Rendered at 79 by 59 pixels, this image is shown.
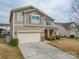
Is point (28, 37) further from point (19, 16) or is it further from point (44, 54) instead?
point (44, 54)

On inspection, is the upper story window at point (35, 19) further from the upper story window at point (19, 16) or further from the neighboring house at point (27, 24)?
the upper story window at point (19, 16)

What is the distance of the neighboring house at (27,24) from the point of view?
99.5ft

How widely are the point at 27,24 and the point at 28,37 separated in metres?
2.64

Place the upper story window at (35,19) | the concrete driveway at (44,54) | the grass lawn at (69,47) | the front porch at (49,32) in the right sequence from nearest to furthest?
1. the concrete driveway at (44,54)
2. the grass lawn at (69,47)
3. the upper story window at (35,19)
4. the front porch at (49,32)

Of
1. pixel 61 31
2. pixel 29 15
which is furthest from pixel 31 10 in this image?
pixel 61 31

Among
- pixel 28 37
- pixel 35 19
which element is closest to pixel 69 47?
pixel 28 37

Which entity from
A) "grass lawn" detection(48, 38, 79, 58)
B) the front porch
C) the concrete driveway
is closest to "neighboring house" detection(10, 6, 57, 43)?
the front porch

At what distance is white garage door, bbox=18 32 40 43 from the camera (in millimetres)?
30547

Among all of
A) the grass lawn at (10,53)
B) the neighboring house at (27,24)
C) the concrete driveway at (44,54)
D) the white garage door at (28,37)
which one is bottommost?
the grass lawn at (10,53)

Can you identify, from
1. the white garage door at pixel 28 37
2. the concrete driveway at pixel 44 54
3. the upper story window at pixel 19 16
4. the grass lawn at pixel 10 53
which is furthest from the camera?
the upper story window at pixel 19 16

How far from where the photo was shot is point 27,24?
1240 inches

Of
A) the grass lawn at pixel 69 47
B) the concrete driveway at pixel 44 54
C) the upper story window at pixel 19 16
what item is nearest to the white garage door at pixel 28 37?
the upper story window at pixel 19 16

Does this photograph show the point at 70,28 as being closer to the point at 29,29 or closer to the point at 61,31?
the point at 61,31

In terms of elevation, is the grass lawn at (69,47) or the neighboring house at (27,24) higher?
the neighboring house at (27,24)
